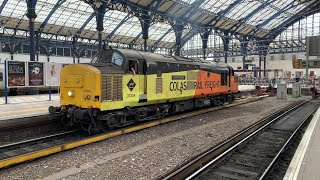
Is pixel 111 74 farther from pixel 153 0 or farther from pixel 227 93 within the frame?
pixel 153 0

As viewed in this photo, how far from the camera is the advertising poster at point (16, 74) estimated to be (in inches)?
809

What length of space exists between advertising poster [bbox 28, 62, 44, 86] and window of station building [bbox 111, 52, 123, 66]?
37.0 feet

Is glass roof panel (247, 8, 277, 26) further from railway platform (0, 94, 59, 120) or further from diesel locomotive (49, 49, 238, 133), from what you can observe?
railway platform (0, 94, 59, 120)

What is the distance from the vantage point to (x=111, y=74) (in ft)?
35.9

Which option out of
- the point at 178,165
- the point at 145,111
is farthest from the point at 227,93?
the point at 178,165

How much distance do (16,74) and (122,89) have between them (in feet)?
42.1

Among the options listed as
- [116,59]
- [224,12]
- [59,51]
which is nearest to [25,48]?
[59,51]

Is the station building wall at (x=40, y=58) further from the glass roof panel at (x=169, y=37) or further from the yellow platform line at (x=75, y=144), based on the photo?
the yellow platform line at (x=75, y=144)

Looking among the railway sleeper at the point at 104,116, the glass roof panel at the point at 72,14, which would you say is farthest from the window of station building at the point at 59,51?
the railway sleeper at the point at 104,116

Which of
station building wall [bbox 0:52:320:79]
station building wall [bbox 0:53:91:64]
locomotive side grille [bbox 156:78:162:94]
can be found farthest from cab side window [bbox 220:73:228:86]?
station building wall [bbox 0:52:320:79]

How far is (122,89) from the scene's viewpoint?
11461 mm

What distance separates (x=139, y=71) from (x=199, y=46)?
5800cm

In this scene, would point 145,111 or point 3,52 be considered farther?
point 3,52

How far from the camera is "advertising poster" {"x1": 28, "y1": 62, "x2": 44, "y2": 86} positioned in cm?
2084
